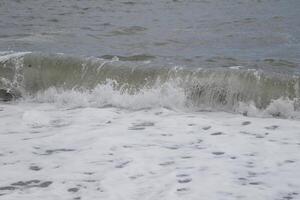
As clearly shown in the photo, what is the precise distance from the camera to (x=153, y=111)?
27.1 feet

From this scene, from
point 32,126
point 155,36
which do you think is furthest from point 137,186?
point 155,36

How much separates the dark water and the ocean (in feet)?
0.18

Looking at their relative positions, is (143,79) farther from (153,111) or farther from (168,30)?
(168,30)

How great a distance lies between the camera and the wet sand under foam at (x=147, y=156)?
503 centimetres

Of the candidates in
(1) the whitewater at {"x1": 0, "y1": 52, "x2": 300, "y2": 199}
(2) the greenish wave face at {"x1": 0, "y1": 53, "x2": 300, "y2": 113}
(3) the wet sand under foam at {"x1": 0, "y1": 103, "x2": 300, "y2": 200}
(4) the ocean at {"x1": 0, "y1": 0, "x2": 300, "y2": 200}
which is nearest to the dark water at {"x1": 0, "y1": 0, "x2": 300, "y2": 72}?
(4) the ocean at {"x1": 0, "y1": 0, "x2": 300, "y2": 200}

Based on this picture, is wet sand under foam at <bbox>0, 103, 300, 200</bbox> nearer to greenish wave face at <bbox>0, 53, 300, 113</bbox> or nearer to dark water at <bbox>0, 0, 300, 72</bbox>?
greenish wave face at <bbox>0, 53, 300, 113</bbox>

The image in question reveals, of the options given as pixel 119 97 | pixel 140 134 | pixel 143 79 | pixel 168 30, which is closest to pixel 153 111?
pixel 119 97

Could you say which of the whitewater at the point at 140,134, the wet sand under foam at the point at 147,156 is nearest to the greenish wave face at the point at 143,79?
the whitewater at the point at 140,134

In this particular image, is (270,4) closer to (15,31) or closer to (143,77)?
(15,31)

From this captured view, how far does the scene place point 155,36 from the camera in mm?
15141

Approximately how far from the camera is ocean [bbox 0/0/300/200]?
5.24 m

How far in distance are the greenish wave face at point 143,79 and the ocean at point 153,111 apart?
0.02 metres

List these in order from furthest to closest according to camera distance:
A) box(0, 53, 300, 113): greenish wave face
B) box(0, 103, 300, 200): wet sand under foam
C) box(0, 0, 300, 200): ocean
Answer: box(0, 53, 300, 113): greenish wave face
box(0, 0, 300, 200): ocean
box(0, 103, 300, 200): wet sand under foam

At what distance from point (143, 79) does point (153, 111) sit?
160 centimetres
